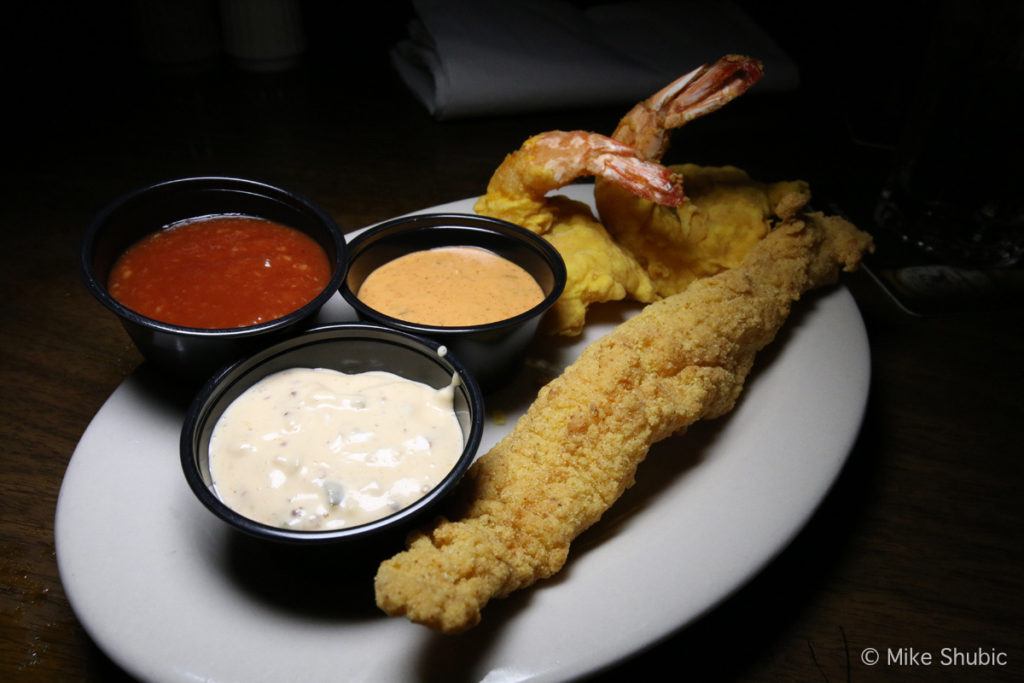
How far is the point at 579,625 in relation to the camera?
2008mm

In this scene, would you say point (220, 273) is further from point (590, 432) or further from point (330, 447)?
point (590, 432)

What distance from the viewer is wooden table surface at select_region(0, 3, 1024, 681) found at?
2.29 metres

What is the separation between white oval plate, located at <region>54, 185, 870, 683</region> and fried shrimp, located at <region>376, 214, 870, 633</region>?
0.42 ft

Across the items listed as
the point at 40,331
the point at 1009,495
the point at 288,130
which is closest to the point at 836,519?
the point at 1009,495

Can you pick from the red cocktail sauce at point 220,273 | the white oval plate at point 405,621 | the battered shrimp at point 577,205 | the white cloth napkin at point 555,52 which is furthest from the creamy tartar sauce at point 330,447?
the white cloth napkin at point 555,52

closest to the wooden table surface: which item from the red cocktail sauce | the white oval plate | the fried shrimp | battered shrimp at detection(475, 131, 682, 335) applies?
the white oval plate

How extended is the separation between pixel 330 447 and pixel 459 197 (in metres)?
2.37

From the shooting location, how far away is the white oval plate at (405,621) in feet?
6.32

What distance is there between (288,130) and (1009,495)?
4.10 m

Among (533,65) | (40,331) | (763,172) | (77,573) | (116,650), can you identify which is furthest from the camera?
(533,65)

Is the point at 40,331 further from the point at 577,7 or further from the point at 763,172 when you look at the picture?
the point at 577,7

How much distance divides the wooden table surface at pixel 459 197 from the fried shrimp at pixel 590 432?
352mm

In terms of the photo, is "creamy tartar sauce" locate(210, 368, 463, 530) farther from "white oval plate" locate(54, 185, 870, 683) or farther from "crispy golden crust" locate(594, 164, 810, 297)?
"crispy golden crust" locate(594, 164, 810, 297)

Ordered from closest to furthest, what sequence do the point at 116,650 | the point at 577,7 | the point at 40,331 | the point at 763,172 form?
the point at 116,650
the point at 40,331
the point at 763,172
the point at 577,7
